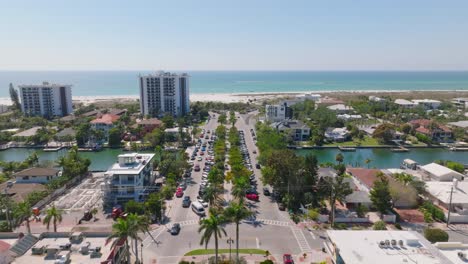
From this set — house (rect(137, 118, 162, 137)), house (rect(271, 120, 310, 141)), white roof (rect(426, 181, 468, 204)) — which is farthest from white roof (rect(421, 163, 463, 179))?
house (rect(137, 118, 162, 137))

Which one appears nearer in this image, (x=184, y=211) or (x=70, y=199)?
(x=184, y=211)

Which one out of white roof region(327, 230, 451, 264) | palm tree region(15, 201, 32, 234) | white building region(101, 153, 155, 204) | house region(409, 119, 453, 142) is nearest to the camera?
white roof region(327, 230, 451, 264)

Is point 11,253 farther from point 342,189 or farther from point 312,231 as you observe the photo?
point 342,189

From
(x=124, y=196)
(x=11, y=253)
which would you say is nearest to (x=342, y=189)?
(x=124, y=196)

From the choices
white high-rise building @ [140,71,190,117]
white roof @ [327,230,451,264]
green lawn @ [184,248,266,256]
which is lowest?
green lawn @ [184,248,266,256]

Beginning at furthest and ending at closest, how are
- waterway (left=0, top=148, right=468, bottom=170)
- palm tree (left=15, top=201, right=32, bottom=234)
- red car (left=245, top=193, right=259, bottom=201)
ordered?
waterway (left=0, top=148, right=468, bottom=170) → red car (left=245, top=193, right=259, bottom=201) → palm tree (left=15, top=201, right=32, bottom=234)

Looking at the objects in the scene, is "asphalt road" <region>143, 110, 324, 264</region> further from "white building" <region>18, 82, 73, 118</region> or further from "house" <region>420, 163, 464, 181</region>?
"white building" <region>18, 82, 73, 118</region>
